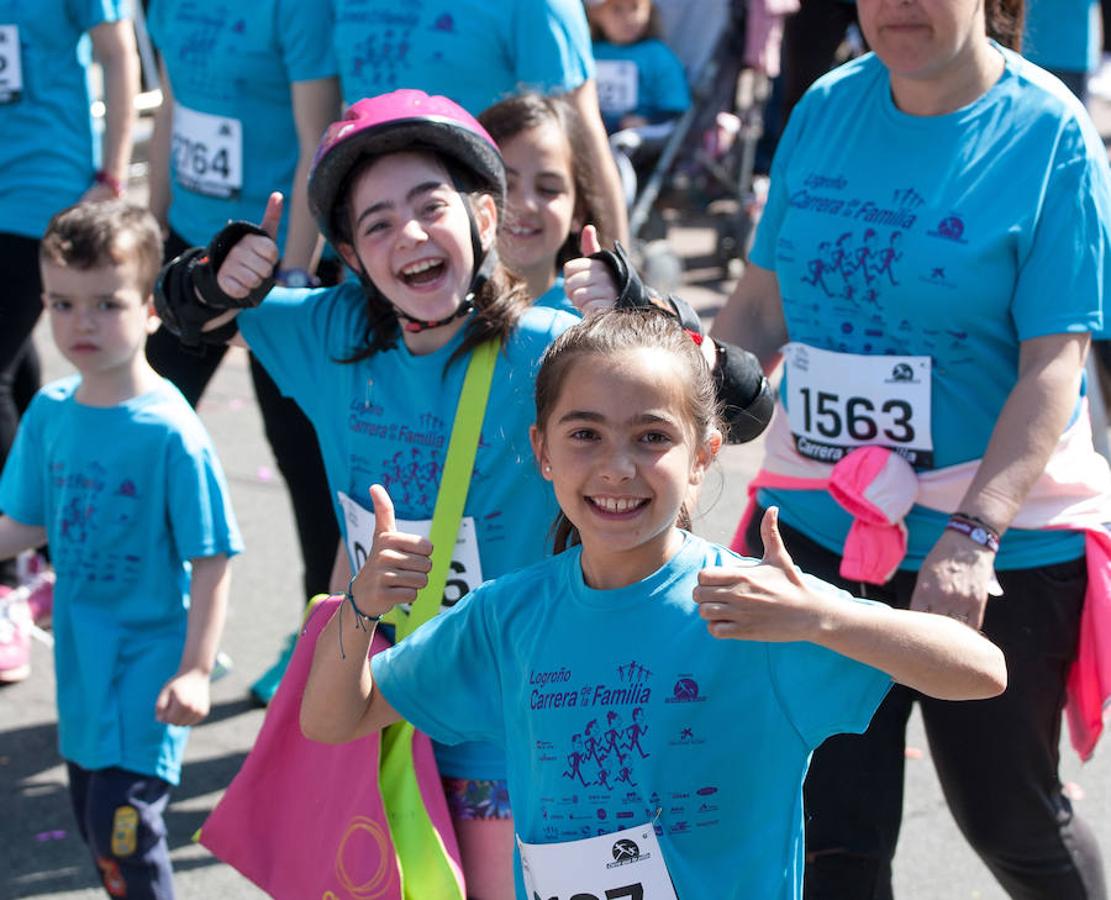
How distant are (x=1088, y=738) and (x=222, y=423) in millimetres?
4651

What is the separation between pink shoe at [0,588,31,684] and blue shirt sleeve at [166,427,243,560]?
1.53m

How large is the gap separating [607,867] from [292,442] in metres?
2.31

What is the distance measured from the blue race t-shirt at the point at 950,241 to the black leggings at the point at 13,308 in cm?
256

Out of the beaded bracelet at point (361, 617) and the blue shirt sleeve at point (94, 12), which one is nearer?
the beaded bracelet at point (361, 617)

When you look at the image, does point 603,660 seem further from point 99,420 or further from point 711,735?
point 99,420

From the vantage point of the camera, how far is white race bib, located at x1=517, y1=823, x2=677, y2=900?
91.0 inches

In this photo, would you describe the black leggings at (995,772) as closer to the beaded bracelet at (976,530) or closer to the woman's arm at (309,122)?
the beaded bracelet at (976,530)

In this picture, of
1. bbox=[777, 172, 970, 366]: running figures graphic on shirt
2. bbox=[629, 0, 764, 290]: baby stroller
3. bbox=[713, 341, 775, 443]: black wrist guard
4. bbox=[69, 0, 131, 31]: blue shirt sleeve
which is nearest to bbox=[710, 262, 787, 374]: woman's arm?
bbox=[777, 172, 970, 366]: running figures graphic on shirt

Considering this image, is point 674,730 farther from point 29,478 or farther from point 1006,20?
point 29,478

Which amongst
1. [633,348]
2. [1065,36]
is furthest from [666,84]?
[633,348]

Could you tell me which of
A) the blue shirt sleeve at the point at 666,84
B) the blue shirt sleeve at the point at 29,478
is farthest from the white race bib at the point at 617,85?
the blue shirt sleeve at the point at 29,478

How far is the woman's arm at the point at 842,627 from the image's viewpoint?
6.57 ft

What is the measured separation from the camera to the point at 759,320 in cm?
336

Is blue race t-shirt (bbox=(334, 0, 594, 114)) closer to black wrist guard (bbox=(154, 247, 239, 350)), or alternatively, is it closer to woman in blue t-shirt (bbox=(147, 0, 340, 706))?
woman in blue t-shirt (bbox=(147, 0, 340, 706))
